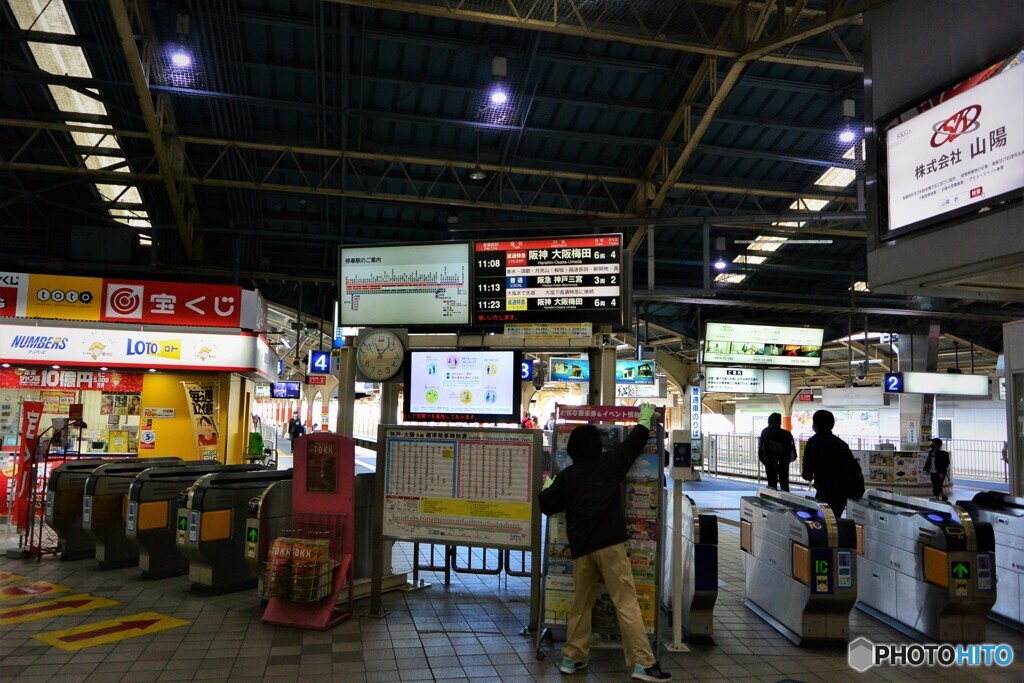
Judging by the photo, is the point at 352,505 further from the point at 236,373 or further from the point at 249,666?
the point at 236,373

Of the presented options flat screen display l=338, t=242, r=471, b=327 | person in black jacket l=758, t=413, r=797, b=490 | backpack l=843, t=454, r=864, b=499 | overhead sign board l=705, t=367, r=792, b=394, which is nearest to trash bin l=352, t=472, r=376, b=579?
flat screen display l=338, t=242, r=471, b=327

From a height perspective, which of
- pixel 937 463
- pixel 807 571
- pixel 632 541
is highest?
pixel 632 541

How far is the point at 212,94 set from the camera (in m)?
12.0

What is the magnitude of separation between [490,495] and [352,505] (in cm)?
124

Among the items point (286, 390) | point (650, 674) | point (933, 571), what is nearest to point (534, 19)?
point (933, 571)

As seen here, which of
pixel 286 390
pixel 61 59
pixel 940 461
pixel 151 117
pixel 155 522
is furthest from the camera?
pixel 286 390

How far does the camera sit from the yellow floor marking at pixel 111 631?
5574 millimetres

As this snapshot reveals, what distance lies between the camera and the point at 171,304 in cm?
1360

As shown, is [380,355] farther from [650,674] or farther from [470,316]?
[650,674]

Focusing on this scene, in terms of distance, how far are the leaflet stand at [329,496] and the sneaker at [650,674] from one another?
2.64 meters

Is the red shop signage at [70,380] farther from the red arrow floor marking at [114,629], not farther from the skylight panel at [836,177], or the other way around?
the skylight panel at [836,177]

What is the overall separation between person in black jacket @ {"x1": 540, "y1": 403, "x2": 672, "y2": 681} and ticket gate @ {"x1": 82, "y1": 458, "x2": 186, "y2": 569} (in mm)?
5728

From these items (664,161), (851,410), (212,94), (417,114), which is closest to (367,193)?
(417,114)

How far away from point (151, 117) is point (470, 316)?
800 centimetres
